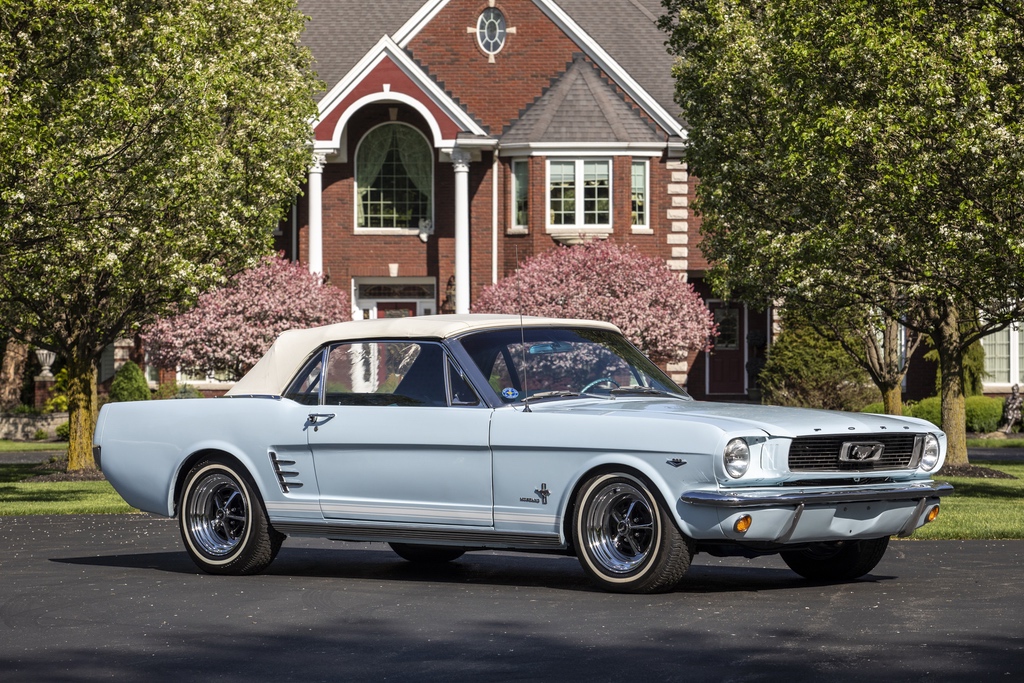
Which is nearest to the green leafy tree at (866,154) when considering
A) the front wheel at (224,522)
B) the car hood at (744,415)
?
the car hood at (744,415)

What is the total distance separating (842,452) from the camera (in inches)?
363

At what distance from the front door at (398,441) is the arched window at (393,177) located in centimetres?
2761

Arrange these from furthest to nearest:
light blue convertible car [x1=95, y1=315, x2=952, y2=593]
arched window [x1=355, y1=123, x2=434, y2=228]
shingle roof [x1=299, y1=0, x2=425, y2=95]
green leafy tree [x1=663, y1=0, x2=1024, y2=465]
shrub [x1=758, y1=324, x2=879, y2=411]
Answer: shingle roof [x1=299, y1=0, x2=425, y2=95], arched window [x1=355, y1=123, x2=434, y2=228], shrub [x1=758, y1=324, x2=879, y2=411], green leafy tree [x1=663, y1=0, x2=1024, y2=465], light blue convertible car [x1=95, y1=315, x2=952, y2=593]

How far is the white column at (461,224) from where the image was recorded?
120 ft

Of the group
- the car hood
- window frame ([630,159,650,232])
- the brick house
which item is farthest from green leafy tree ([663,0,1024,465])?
window frame ([630,159,650,232])

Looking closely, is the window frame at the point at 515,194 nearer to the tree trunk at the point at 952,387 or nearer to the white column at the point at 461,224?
the white column at the point at 461,224

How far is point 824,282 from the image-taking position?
20938 millimetres

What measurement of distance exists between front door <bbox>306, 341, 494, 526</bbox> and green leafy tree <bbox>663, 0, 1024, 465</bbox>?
8.34 metres

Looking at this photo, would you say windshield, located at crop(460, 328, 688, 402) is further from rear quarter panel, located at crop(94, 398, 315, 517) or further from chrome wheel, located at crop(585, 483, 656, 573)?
rear quarter panel, located at crop(94, 398, 315, 517)

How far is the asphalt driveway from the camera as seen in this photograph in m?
7.05

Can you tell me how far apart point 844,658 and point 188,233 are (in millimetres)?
15791

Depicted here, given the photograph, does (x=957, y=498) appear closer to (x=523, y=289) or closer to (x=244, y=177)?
(x=244, y=177)

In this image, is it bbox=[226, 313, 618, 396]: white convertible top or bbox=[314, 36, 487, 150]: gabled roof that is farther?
bbox=[314, 36, 487, 150]: gabled roof

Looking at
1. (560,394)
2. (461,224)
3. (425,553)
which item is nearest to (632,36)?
(461,224)
